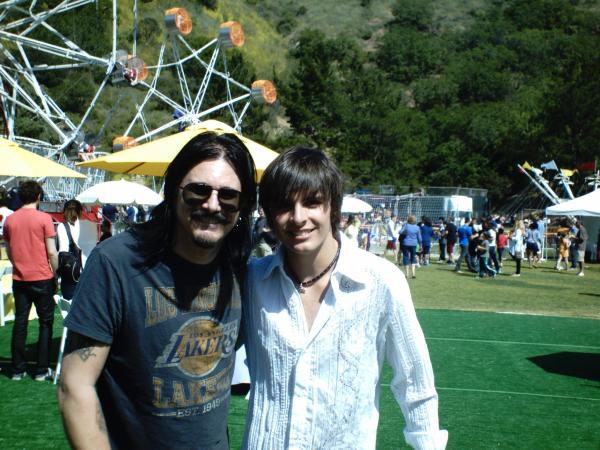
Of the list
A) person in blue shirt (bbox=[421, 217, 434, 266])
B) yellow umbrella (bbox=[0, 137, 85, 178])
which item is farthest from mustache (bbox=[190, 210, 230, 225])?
person in blue shirt (bbox=[421, 217, 434, 266])

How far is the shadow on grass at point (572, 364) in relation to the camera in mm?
7742

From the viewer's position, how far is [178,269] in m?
1.94

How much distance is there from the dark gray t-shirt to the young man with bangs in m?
0.19

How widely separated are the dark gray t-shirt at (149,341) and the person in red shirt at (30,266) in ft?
16.5

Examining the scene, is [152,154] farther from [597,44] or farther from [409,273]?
[597,44]

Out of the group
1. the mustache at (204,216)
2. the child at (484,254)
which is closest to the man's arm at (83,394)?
the mustache at (204,216)

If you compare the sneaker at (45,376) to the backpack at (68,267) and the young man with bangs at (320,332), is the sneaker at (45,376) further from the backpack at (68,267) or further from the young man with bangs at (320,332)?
the young man with bangs at (320,332)

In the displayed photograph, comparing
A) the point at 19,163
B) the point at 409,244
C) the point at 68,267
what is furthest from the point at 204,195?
the point at 409,244

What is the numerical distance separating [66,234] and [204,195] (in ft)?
19.9

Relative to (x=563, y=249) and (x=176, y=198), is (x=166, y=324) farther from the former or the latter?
(x=563, y=249)

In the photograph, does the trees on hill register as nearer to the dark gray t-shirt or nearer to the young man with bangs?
the young man with bangs

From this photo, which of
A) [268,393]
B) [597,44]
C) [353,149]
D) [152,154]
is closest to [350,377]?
[268,393]

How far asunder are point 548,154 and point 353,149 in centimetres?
1469

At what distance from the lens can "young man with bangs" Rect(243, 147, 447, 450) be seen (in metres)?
2.02
